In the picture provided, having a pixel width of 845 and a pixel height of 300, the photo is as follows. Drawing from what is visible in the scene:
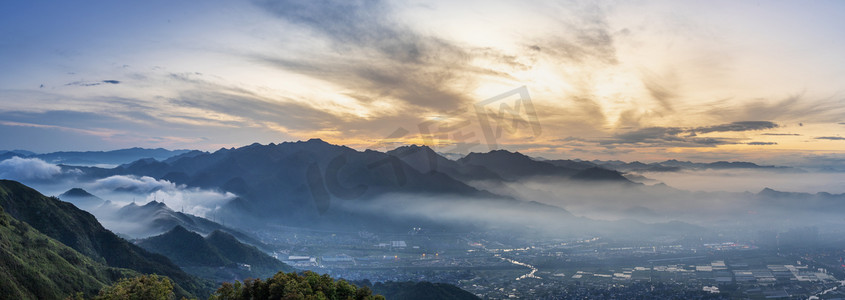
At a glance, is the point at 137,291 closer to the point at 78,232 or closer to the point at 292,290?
the point at 292,290

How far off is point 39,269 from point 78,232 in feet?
150

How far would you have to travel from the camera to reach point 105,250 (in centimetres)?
9950

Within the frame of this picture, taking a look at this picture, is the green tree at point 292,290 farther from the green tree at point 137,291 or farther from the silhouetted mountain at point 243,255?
the silhouetted mountain at point 243,255

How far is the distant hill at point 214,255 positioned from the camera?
A: 435 feet

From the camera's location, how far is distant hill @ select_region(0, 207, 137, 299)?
51.0m

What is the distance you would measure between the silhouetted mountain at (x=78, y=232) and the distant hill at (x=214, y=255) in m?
A: 28.2

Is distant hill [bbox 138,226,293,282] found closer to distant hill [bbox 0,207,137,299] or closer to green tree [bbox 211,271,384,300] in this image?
distant hill [bbox 0,207,137,299]

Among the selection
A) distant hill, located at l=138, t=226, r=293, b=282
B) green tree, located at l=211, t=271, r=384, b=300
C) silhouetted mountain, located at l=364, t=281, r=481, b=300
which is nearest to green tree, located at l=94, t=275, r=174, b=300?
green tree, located at l=211, t=271, r=384, b=300

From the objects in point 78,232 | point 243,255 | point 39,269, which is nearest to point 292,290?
point 39,269

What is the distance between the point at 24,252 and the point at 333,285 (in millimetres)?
49575

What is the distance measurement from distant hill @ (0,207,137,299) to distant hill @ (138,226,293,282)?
5889 cm

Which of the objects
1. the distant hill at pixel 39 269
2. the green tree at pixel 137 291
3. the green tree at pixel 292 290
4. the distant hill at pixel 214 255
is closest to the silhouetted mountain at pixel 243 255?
the distant hill at pixel 214 255

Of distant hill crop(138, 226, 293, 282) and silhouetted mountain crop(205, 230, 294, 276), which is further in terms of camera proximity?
silhouetted mountain crop(205, 230, 294, 276)

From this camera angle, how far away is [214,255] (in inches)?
5546
